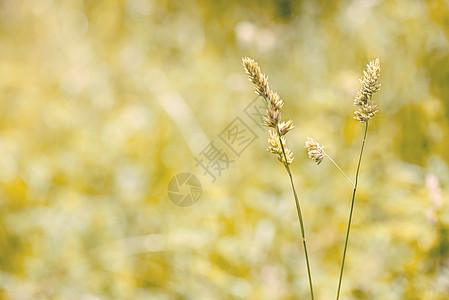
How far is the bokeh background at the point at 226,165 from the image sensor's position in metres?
1.47

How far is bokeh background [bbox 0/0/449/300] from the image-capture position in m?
1.47

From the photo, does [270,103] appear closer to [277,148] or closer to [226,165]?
[277,148]

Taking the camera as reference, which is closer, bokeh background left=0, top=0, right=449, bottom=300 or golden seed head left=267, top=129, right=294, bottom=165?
golden seed head left=267, top=129, right=294, bottom=165

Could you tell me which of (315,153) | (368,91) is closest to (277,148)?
(315,153)

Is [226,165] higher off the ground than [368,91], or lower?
higher

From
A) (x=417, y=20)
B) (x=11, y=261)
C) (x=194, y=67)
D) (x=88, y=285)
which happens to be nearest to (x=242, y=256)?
(x=88, y=285)

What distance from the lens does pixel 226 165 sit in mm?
2111

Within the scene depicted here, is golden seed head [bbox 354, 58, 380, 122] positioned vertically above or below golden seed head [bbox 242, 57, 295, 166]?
above

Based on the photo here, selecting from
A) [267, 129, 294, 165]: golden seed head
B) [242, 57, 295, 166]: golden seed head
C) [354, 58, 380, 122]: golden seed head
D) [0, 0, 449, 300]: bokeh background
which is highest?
[0, 0, 449, 300]: bokeh background

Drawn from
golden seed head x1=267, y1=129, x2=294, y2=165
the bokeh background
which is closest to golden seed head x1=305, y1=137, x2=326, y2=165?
golden seed head x1=267, y1=129, x2=294, y2=165

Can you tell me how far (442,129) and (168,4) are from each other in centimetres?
233

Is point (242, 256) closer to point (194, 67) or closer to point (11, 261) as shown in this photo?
point (11, 261)

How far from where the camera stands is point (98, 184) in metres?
2.11

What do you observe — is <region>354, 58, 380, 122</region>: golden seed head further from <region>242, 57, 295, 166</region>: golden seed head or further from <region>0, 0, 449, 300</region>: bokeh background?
<region>0, 0, 449, 300</region>: bokeh background
